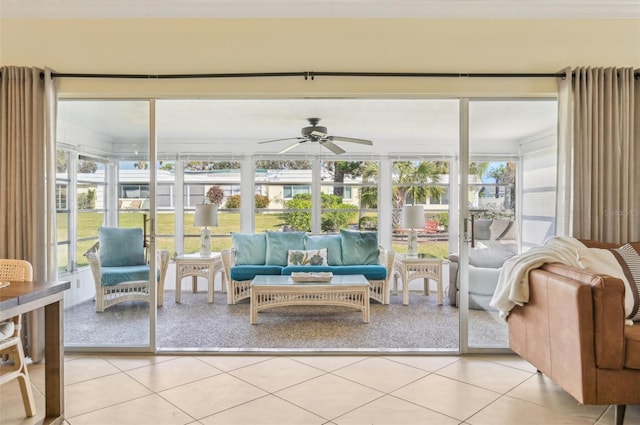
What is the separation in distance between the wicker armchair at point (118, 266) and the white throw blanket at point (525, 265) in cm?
275

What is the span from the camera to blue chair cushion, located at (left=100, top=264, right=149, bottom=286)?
3395 millimetres

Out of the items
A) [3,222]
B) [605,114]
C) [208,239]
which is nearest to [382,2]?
[605,114]

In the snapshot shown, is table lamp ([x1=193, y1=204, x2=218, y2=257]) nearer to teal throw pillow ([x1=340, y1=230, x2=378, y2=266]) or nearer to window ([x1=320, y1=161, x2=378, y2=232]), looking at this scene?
window ([x1=320, y1=161, x2=378, y2=232])

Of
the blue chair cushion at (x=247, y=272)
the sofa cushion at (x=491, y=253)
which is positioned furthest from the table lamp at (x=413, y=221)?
the sofa cushion at (x=491, y=253)

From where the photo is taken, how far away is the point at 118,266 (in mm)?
3486

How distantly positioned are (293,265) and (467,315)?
8.59ft

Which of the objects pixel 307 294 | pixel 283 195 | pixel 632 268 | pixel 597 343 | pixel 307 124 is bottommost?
pixel 307 294

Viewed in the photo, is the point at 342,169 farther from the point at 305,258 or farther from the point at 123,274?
the point at 123,274

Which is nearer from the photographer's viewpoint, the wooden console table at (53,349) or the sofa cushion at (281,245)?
the wooden console table at (53,349)

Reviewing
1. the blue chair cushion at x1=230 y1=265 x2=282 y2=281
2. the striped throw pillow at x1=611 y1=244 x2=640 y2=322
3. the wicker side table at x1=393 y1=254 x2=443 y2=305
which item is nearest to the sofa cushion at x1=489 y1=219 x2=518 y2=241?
the striped throw pillow at x1=611 y1=244 x2=640 y2=322

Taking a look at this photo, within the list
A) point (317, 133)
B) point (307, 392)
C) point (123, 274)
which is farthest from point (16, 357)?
point (317, 133)

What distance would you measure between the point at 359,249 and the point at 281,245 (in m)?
1.09

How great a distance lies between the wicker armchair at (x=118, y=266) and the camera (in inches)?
134

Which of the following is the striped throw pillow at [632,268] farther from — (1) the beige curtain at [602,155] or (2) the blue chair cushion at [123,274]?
(2) the blue chair cushion at [123,274]
